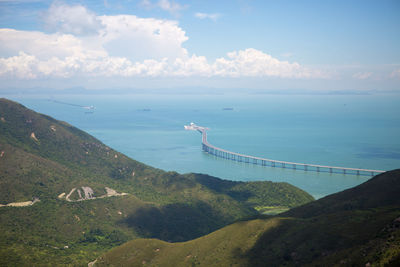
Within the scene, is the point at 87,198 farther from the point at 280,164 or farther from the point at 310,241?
the point at 280,164

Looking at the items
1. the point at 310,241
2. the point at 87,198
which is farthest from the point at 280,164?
the point at 310,241

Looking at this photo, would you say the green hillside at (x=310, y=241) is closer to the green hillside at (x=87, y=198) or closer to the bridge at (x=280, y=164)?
the green hillside at (x=87, y=198)

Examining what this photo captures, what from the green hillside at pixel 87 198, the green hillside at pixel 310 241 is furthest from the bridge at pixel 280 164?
the green hillside at pixel 310 241

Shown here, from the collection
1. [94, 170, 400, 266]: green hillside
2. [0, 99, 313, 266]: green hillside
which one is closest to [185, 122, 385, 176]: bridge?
[0, 99, 313, 266]: green hillside

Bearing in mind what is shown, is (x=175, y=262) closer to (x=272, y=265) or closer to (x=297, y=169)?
(x=272, y=265)

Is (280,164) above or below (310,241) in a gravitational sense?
below

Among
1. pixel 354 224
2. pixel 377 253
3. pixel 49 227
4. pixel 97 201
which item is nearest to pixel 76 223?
pixel 49 227
